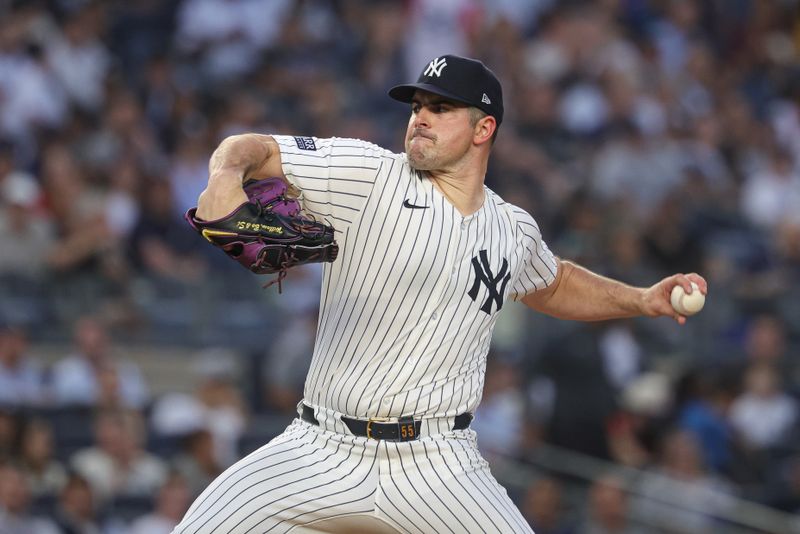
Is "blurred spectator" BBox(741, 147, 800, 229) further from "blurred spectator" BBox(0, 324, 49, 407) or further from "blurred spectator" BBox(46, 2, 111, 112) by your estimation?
"blurred spectator" BBox(0, 324, 49, 407)

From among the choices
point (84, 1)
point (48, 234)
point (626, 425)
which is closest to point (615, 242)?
point (626, 425)

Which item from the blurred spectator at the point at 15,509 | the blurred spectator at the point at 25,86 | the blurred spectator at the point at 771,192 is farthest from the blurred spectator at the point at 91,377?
the blurred spectator at the point at 771,192

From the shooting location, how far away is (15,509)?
6.93m

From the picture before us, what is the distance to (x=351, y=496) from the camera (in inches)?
157

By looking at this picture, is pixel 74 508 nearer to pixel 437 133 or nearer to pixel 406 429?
pixel 406 429

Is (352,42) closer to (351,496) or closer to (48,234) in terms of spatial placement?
(48,234)

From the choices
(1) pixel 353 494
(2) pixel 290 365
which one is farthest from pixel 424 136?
(2) pixel 290 365

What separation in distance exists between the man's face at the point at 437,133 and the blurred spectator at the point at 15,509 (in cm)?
367

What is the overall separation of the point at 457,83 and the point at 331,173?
50cm

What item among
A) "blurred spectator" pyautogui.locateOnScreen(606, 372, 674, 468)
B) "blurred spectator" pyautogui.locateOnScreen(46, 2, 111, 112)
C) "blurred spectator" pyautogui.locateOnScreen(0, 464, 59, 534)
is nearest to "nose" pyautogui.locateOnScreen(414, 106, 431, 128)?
"blurred spectator" pyautogui.locateOnScreen(0, 464, 59, 534)

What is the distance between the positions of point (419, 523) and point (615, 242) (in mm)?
5762

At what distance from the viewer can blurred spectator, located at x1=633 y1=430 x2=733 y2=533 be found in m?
8.00

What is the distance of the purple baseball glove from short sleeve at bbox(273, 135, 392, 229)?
0.39 feet

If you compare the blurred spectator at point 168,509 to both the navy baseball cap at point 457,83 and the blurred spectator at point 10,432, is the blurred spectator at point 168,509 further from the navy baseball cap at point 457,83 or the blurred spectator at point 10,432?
the navy baseball cap at point 457,83
